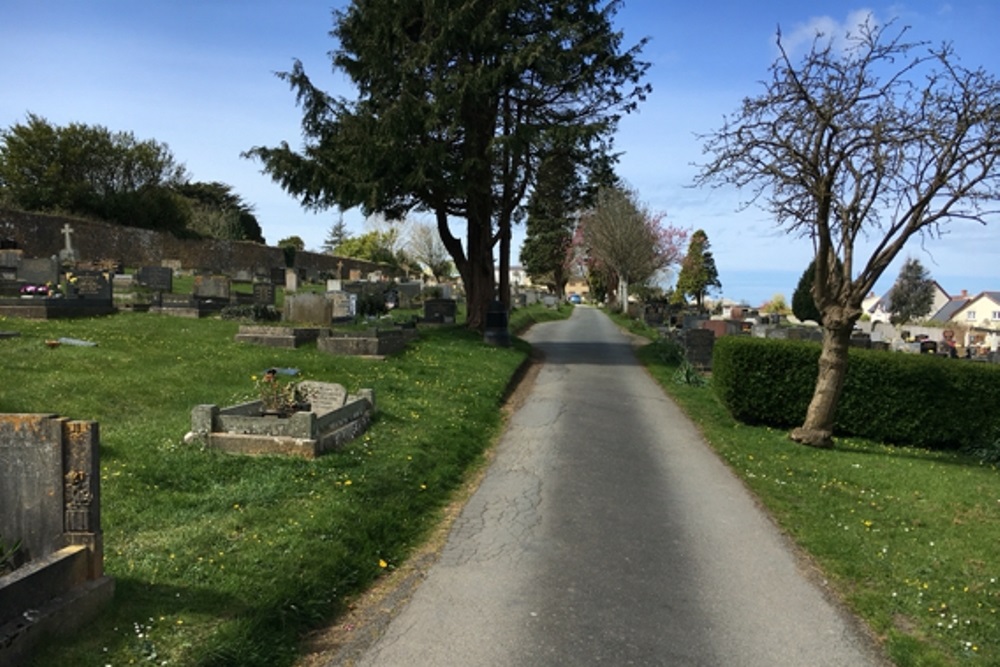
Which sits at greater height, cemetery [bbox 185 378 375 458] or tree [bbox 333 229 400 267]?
tree [bbox 333 229 400 267]

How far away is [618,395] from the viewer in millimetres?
14742

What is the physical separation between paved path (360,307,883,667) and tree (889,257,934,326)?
56.7 metres

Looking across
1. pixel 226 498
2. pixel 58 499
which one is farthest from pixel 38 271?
pixel 58 499

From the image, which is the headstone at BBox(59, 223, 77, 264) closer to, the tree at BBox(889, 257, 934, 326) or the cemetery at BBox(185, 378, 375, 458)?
the cemetery at BBox(185, 378, 375, 458)

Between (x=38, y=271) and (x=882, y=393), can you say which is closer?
(x=882, y=393)

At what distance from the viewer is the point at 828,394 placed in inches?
428

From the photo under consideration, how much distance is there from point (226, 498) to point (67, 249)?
29366mm

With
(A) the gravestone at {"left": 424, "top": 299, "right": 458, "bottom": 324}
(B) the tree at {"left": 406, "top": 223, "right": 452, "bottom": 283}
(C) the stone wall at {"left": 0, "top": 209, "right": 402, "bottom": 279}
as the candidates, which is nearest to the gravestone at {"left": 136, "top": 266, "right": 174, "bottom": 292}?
(A) the gravestone at {"left": 424, "top": 299, "right": 458, "bottom": 324}

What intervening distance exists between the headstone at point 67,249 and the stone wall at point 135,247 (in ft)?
1.68

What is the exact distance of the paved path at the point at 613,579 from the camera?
4367 millimetres

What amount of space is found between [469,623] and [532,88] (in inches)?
716

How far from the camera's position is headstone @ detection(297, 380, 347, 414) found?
8898mm

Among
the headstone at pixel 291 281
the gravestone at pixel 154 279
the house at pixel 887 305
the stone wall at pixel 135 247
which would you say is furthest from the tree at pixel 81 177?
the house at pixel 887 305

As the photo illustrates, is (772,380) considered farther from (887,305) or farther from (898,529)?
(887,305)
